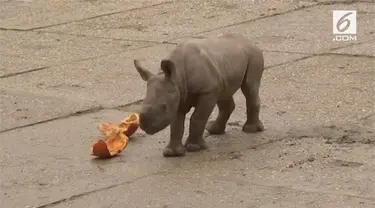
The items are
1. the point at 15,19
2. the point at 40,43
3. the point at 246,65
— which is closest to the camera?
the point at 246,65

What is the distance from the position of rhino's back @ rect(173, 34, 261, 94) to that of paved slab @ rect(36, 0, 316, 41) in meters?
3.26

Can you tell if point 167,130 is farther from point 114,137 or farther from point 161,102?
point 161,102

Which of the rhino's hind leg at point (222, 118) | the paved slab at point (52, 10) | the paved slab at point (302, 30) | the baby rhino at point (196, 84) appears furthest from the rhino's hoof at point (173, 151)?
the paved slab at point (52, 10)

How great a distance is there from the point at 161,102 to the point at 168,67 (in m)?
0.22

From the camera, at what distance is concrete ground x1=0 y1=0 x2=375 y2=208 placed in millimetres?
6363

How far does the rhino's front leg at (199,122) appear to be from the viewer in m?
6.94

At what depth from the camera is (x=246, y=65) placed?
7297mm

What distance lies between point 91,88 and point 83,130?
1.18m

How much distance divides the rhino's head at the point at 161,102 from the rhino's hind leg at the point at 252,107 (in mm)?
725

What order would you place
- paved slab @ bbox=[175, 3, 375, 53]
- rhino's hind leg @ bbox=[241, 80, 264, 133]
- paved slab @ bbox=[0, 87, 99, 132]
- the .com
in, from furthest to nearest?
the .com, paved slab @ bbox=[175, 3, 375, 53], paved slab @ bbox=[0, 87, 99, 132], rhino's hind leg @ bbox=[241, 80, 264, 133]

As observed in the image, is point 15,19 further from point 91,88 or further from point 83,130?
point 83,130

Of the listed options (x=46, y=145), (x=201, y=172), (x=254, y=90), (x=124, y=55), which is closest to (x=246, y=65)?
(x=254, y=90)

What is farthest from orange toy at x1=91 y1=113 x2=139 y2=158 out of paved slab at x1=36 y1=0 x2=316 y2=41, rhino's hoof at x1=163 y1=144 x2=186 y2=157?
paved slab at x1=36 y1=0 x2=316 y2=41

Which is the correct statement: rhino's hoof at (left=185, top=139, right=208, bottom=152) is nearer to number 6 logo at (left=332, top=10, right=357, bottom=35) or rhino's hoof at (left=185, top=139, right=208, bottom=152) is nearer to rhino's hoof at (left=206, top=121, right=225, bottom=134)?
rhino's hoof at (left=206, top=121, right=225, bottom=134)
